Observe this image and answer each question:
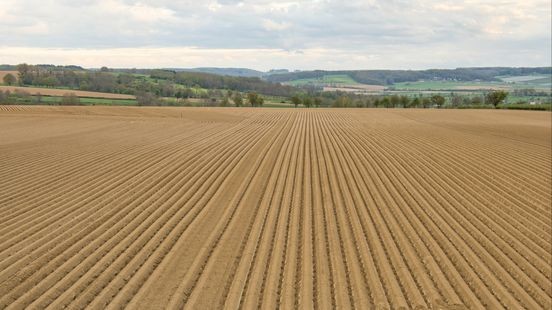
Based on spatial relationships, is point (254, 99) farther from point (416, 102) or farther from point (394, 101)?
point (416, 102)

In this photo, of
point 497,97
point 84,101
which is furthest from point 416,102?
point 84,101

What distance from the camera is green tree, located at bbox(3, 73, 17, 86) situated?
3540 inches

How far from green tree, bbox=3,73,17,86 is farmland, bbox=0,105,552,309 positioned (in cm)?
7488

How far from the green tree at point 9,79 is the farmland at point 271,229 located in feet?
246

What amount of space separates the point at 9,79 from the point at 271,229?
94.1m

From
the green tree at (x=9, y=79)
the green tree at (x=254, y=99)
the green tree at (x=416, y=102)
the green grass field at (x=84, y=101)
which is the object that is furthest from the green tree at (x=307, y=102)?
the green tree at (x=9, y=79)

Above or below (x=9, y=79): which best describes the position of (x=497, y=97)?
below

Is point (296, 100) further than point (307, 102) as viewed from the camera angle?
No

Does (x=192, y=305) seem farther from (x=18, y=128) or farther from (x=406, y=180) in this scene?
(x=18, y=128)

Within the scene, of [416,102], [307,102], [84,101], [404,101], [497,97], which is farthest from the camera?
[307,102]

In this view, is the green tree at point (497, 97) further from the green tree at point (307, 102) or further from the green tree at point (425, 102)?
the green tree at point (307, 102)

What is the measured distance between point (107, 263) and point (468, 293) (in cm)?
674

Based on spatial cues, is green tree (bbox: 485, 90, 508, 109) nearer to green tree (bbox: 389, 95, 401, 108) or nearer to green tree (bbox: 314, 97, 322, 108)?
green tree (bbox: 389, 95, 401, 108)

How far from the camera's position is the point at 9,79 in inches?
3595
